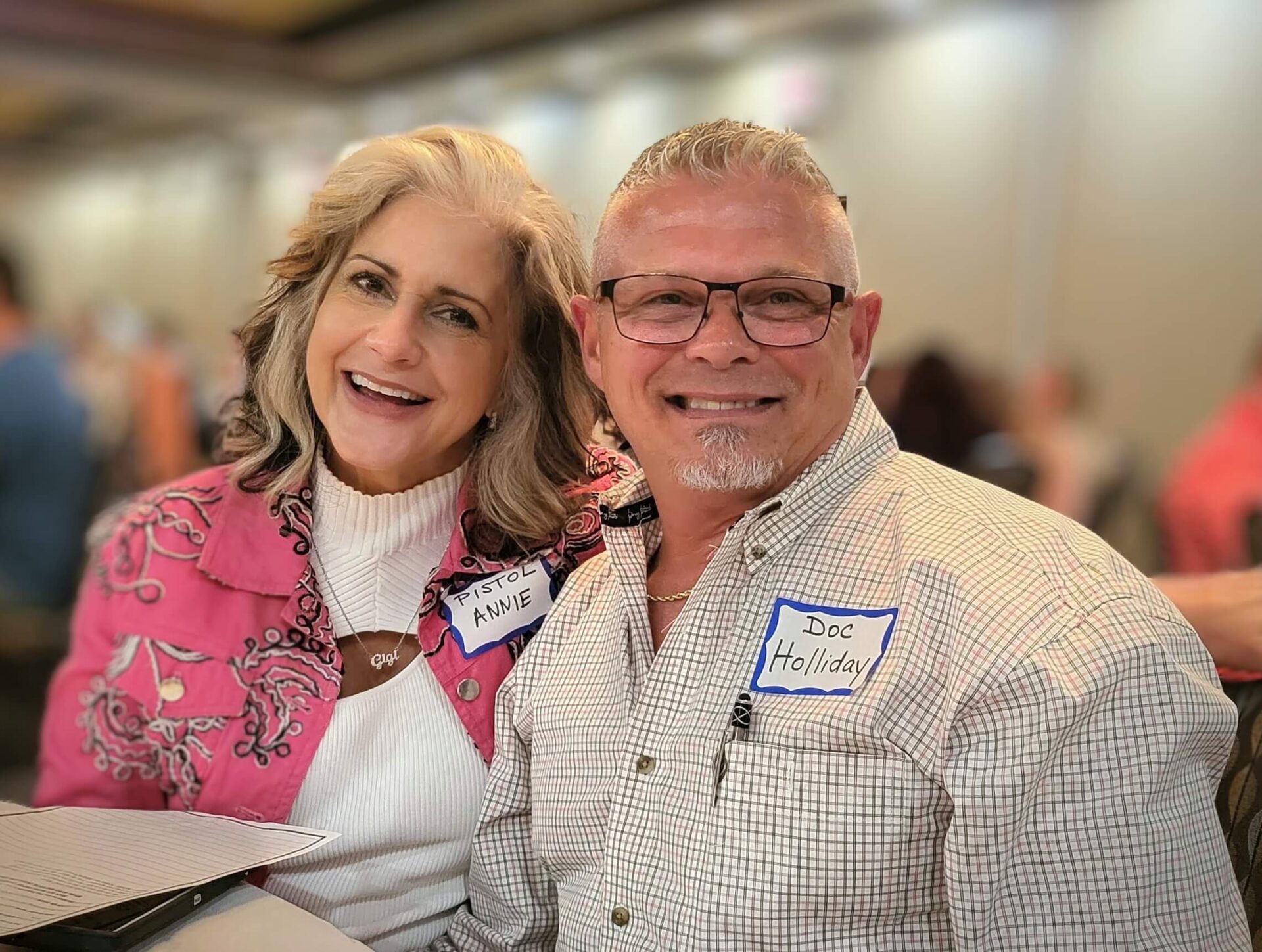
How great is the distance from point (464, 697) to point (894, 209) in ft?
19.3

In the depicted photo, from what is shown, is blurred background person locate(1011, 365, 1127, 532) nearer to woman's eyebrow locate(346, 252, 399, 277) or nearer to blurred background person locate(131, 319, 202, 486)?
woman's eyebrow locate(346, 252, 399, 277)

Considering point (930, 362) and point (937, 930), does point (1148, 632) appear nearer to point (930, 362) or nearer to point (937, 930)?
point (937, 930)

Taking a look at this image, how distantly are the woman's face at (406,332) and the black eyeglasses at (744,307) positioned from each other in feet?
1.04

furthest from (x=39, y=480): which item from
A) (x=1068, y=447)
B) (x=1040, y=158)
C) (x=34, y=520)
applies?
(x=1040, y=158)

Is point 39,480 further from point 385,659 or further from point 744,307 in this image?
point 744,307

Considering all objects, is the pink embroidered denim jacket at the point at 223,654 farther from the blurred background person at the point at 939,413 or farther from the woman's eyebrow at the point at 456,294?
the blurred background person at the point at 939,413

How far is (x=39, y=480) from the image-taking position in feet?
13.6

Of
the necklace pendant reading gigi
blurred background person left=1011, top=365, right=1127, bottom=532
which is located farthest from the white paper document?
blurred background person left=1011, top=365, right=1127, bottom=532

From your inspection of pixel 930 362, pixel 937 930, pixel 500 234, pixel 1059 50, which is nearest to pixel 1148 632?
pixel 937 930

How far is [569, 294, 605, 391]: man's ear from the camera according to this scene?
61.7 inches

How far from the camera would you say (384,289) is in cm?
166

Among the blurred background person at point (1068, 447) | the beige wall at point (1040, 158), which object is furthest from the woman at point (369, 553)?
the blurred background person at point (1068, 447)

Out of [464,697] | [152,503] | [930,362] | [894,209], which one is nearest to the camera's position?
[464,697]

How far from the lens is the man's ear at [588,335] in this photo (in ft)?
5.15
